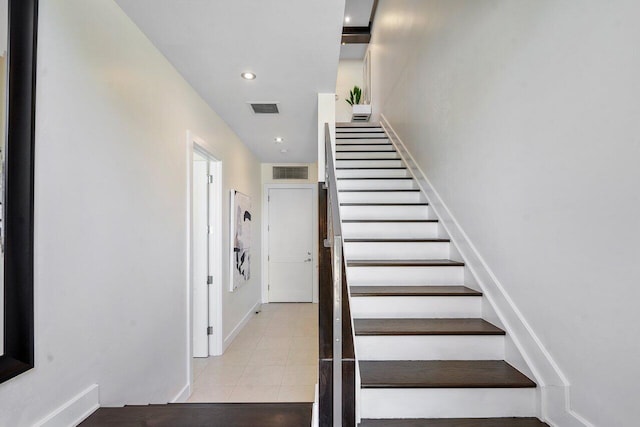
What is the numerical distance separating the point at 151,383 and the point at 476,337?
1962 millimetres

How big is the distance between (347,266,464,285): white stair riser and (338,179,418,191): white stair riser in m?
1.35

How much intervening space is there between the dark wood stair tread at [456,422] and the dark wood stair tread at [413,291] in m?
0.73

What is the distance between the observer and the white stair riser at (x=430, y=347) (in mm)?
1920

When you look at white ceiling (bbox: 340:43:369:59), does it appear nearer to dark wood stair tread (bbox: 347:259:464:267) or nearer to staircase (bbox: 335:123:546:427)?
staircase (bbox: 335:123:546:427)

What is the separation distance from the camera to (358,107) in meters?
6.66

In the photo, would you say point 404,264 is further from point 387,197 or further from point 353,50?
point 353,50

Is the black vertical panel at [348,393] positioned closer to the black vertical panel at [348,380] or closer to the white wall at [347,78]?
the black vertical panel at [348,380]

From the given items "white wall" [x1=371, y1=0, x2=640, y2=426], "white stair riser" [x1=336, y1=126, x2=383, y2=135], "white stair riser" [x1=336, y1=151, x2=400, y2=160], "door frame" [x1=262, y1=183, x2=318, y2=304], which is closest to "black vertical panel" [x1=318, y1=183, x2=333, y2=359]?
"white wall" [x1=371, y1=0, x2=640, y2=426]

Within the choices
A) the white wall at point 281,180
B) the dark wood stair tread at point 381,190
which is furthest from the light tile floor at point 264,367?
the white wall at point 281,180

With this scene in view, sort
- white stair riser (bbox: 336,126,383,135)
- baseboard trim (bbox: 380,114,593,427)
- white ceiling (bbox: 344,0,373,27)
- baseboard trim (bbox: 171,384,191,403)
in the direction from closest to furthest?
baseboard trim (bbox: 380,114,593,427)
baseboard trim (bbox: 171,384,191,403)
white stair riser (bbox: 336,126,383,135)
white ceiling (bbox: 344,0,373,27)

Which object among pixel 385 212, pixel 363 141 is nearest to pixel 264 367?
pixel 385 212

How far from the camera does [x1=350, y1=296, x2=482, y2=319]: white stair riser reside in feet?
7.23

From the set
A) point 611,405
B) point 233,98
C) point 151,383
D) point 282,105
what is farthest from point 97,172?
point 611,405

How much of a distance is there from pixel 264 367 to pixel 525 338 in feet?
7.93
